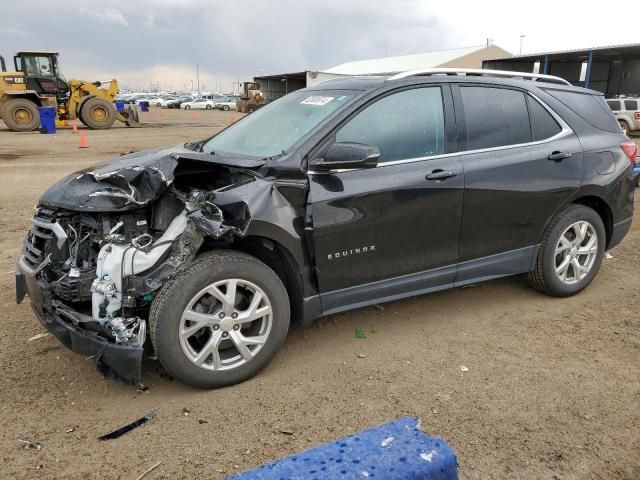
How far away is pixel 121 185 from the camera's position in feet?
10.3

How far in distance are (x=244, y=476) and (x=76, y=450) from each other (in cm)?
141

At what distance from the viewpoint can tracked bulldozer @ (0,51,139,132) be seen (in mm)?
21641

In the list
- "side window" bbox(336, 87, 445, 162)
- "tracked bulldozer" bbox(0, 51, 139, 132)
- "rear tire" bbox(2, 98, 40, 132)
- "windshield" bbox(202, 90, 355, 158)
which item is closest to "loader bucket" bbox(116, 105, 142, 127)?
"tracked bulldozer" bbox(0, 51, 139, 132)

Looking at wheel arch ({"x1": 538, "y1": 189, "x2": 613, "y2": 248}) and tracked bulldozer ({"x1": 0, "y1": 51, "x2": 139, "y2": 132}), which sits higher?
tracked bulldozer ({"x1": 0, "y1": 51, "x2": 139, "y2": 132})

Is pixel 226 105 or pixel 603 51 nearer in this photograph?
pixel 603 51

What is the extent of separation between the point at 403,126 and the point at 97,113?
2280 centimetres

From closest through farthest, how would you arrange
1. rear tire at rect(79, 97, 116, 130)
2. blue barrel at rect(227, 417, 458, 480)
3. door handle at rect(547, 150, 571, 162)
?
blue barrel at rect(227, 417, 458, 480), door handle at rect(547, 150, 571, 162), rear tire at rect(79, 97, 116, 130)

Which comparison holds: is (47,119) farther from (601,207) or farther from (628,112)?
(628,112)

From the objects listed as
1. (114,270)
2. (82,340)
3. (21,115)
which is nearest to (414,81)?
(114,270)

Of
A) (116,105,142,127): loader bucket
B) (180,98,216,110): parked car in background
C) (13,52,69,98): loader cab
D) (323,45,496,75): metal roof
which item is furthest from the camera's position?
(180,98,216,110): parked car in background

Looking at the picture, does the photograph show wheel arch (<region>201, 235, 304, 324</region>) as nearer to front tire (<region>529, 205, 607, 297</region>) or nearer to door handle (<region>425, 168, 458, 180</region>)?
door handle (<region>425, 168, 458, 180</region>)

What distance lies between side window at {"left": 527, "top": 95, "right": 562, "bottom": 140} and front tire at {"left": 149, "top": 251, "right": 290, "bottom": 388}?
2.52 metres

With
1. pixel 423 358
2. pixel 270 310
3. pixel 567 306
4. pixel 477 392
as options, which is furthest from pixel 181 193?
pixel 567 306

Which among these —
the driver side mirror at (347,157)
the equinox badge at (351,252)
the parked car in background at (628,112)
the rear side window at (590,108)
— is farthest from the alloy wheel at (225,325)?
the parked car in background at (628,112)
